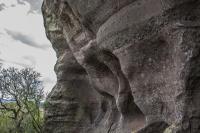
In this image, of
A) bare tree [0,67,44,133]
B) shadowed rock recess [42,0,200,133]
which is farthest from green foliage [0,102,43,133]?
→ shadowed rock recess [42,0,200,133]

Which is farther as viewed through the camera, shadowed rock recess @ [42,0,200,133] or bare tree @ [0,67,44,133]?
bare tree @ [0,67,44,133]

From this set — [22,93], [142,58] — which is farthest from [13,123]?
[142,58]

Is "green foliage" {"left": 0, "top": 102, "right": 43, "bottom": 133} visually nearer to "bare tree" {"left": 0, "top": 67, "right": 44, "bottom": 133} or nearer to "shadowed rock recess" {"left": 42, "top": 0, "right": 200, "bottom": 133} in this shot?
"bare tree" {"left": 0, "top": 67, "right": 44, "bottom": 133}

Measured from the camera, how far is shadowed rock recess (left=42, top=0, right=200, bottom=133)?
593 centimetres

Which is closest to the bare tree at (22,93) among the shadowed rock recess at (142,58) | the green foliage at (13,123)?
the green foliage at (13,123)

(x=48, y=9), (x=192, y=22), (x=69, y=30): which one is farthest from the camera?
(x=48, y=9)

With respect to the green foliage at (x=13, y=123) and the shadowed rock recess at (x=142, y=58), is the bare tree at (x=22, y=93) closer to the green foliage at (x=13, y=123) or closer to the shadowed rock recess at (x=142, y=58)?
the green foliage at (x=13, y=123)

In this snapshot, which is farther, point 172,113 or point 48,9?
point 48,9

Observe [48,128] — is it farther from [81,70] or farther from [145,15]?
[145,15]

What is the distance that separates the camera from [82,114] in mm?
11500

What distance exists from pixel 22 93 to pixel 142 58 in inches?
404

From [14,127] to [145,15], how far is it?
11105 mm

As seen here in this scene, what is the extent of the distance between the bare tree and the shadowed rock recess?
6023 mm

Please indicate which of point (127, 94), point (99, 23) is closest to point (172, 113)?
point (127, 94)
